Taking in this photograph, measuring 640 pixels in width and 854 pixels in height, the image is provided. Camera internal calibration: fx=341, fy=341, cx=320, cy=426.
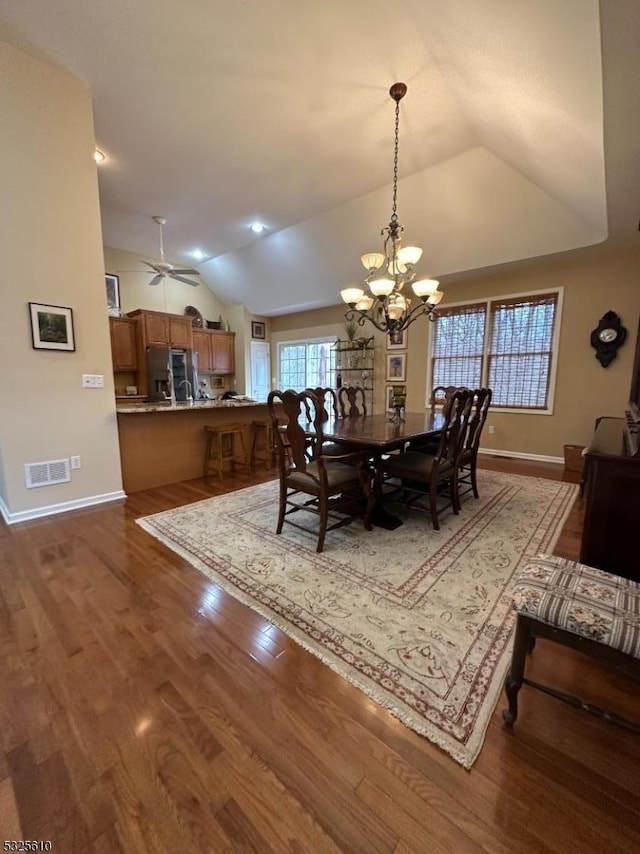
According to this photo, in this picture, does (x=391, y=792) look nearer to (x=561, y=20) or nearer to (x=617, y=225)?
(x=561, y=20)

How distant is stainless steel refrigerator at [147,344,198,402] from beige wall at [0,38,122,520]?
258cm

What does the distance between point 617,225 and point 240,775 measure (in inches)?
197

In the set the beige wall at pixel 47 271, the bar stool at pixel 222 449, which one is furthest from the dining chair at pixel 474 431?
the beige wall at pixel 47 271

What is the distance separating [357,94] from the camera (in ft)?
9.37

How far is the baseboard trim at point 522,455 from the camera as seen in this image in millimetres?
4687

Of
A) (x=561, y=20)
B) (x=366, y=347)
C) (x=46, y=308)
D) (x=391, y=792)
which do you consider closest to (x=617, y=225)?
(x=561, y=20)

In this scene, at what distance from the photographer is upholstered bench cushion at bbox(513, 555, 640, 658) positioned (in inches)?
39.5

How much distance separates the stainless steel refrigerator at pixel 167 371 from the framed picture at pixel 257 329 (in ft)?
5.58

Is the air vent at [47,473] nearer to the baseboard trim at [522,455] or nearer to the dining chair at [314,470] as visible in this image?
the dining chair at [314,470]

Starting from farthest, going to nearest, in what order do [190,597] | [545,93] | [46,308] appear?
[46,308]
[545,93]
[190,597]

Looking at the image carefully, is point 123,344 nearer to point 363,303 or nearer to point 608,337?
point 363,303

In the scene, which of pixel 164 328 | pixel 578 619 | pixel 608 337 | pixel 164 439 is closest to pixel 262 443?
pixel 164 439

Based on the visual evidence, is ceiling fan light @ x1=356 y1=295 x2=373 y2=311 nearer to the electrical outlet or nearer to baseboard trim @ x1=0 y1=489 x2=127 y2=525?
the electrical outlet

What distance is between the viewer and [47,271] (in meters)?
2.82
